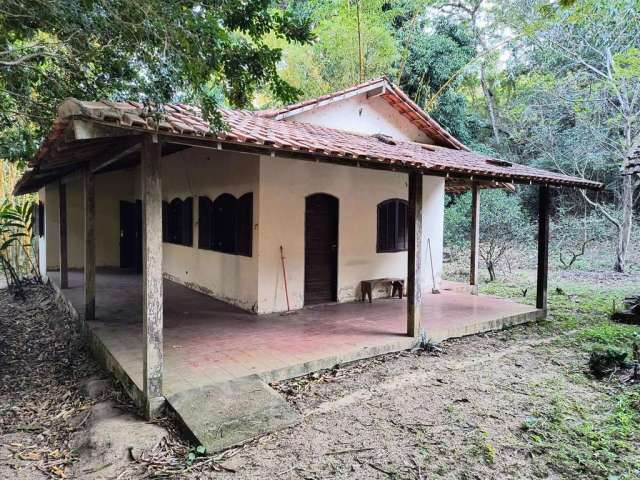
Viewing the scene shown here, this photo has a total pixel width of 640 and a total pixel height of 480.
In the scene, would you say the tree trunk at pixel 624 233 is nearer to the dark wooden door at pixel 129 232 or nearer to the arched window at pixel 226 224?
the arched window at pixel 226 224

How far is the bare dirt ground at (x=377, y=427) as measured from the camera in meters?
3.28

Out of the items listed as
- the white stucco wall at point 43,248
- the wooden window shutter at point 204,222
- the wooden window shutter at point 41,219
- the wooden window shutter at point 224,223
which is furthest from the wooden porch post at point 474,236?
the wooden window shutter at point 41,219

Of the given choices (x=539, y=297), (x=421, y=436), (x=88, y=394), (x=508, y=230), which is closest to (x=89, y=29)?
(x=88, y=394)

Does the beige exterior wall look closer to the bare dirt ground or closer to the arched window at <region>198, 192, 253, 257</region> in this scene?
the arched window at <region>198, 192, 253, 257</region>

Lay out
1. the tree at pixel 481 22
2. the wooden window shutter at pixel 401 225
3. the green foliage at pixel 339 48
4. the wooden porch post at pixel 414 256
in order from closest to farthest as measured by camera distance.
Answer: the wooden porch post at pixel 414 256 → the wooden window shutter at pixel 401 225 → the green foliage at pixel 339 48 → the tree at pixel 481 22

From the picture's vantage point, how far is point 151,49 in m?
4.12

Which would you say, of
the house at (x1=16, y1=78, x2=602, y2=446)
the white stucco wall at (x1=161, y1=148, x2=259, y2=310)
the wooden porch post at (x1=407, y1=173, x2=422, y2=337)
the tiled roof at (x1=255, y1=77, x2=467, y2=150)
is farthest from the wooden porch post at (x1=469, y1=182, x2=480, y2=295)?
the white stucco wall at (x1=161, y1=148, x2=259, y2=310)

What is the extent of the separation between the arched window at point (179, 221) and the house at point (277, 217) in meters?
0.06

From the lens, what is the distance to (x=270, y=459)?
335 centimetres

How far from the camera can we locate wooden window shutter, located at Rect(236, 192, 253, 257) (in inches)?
282

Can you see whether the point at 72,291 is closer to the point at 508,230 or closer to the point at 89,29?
the point at 89,29

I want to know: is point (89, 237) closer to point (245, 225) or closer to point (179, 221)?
point (245, 225)

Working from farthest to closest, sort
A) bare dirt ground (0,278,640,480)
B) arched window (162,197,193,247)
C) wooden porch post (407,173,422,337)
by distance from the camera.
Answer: arched window (162,197,193,247), wooden porch post (407,173,422,337), bare dirt ground (0,278,640,480)

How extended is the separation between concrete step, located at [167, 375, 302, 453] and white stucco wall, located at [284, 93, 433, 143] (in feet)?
18.8
